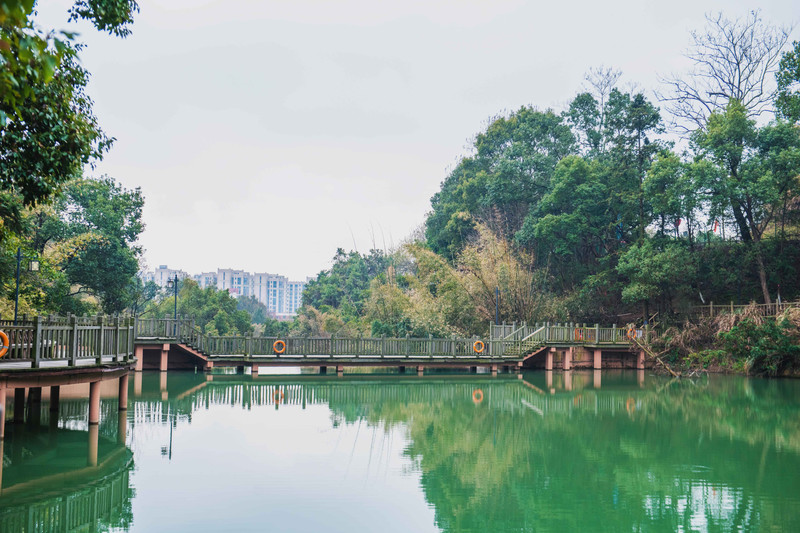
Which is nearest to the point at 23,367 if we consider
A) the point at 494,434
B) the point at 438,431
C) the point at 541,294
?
the point at 438,431

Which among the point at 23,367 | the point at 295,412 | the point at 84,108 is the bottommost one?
the point at 295,412

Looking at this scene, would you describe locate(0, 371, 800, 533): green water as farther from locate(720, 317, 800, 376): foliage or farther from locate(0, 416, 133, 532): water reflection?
locate(720, 317, 800, 376): foliage

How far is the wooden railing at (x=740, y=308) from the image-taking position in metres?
26.4

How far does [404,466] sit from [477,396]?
9.60 m

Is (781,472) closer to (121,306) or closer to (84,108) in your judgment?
(84,108)

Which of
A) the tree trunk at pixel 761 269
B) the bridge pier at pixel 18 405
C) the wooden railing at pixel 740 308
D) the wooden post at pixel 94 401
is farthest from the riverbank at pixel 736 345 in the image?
the bridge pier at pixel 18 405

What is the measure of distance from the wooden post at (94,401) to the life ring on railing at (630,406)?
12019mm

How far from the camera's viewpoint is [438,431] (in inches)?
530

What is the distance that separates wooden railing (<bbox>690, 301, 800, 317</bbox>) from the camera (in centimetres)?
2636

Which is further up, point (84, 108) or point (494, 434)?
point (84, 108)

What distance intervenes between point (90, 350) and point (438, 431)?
22.3 ft

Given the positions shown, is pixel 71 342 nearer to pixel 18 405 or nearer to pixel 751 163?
pixel 18 405

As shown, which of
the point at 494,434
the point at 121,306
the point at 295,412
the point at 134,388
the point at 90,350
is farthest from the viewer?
the point at 121,306

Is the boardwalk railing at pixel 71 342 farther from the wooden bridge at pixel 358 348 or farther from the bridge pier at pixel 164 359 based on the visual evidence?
the wooden bridge at pixel 358 348
